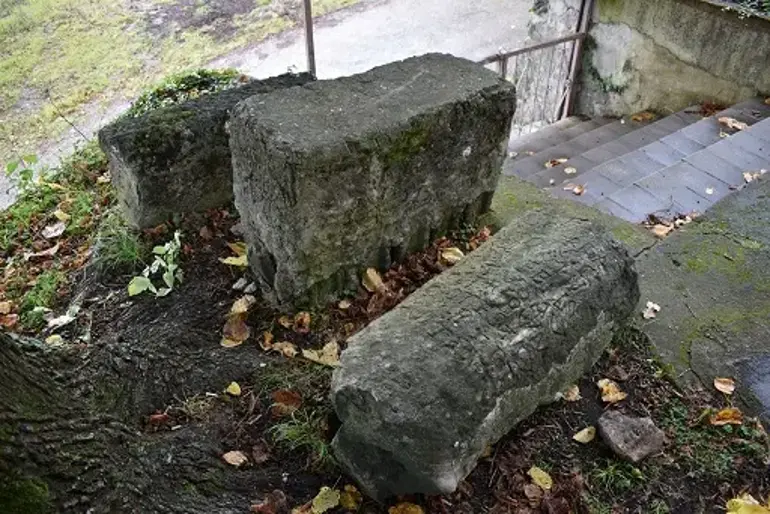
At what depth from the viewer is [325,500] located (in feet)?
7.56

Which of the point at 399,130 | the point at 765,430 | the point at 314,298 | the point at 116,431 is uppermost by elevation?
the point at 399,130

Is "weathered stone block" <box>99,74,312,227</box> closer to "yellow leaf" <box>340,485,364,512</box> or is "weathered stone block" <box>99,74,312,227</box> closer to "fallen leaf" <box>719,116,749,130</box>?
"yellow leaf" <box>340,485,364,512</box>

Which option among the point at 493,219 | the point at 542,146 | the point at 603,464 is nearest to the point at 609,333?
the point at 603,464

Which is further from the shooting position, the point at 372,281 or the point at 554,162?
the point at 554,162

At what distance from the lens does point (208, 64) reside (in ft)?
36.2

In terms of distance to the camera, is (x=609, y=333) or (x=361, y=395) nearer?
(x=361, y=395)

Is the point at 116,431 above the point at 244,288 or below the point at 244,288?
above

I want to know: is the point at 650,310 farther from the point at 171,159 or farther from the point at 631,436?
the point at 171,159

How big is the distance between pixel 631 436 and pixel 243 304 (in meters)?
1.93

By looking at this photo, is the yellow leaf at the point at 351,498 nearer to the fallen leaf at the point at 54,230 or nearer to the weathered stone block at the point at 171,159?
the weathered stone block at the point at 171,159

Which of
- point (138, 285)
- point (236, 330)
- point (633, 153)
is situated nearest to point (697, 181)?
point (633, 153)

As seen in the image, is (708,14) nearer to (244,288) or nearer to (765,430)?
(765,430)

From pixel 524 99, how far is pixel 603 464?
6.89 m

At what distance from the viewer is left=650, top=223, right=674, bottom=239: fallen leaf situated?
3.90 metres
